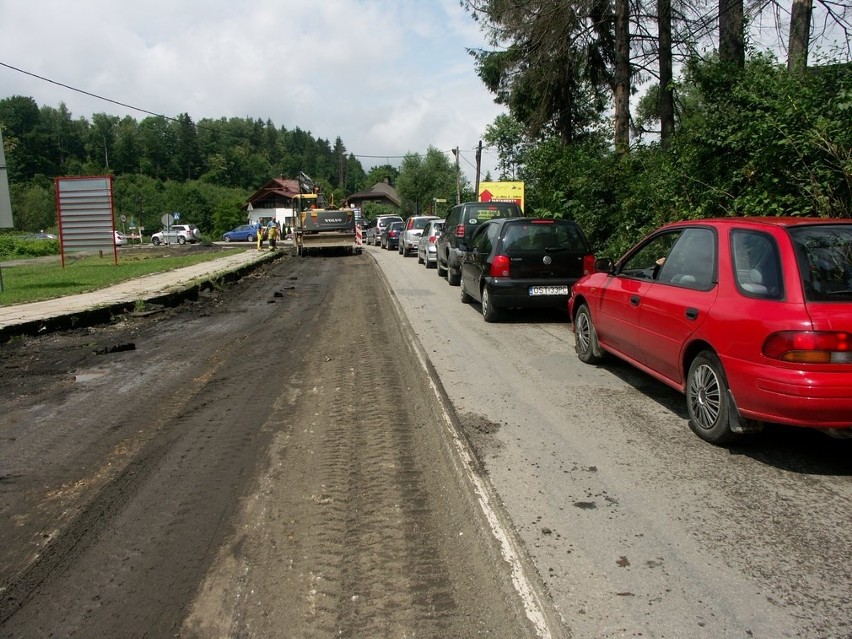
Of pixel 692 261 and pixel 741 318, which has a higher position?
pixel 692 261

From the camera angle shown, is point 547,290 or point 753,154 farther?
point 547,290

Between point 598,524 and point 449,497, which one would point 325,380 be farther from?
point 598,524

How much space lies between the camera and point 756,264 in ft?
15.5

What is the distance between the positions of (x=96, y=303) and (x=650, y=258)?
10.4 m

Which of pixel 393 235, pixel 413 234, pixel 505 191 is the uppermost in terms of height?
pixel 505 191

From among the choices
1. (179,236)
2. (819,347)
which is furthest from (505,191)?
(179,236)

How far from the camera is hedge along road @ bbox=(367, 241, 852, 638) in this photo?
297 cm

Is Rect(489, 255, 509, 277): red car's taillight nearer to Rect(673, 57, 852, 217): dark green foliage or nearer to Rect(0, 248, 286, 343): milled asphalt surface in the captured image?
Rect(673, 57, 852, 217): dark green foliage

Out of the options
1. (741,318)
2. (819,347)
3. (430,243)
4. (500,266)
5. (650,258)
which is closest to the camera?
(819,347)

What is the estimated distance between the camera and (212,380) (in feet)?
23.9

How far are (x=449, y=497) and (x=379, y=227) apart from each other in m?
38.1

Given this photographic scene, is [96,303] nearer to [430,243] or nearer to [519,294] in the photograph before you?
[519,294]

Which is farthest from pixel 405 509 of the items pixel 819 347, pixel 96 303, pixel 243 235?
pixel 243 235

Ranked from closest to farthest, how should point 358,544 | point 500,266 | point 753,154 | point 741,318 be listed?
point 358,544
point 741,318
point 753,154
point 500,266
